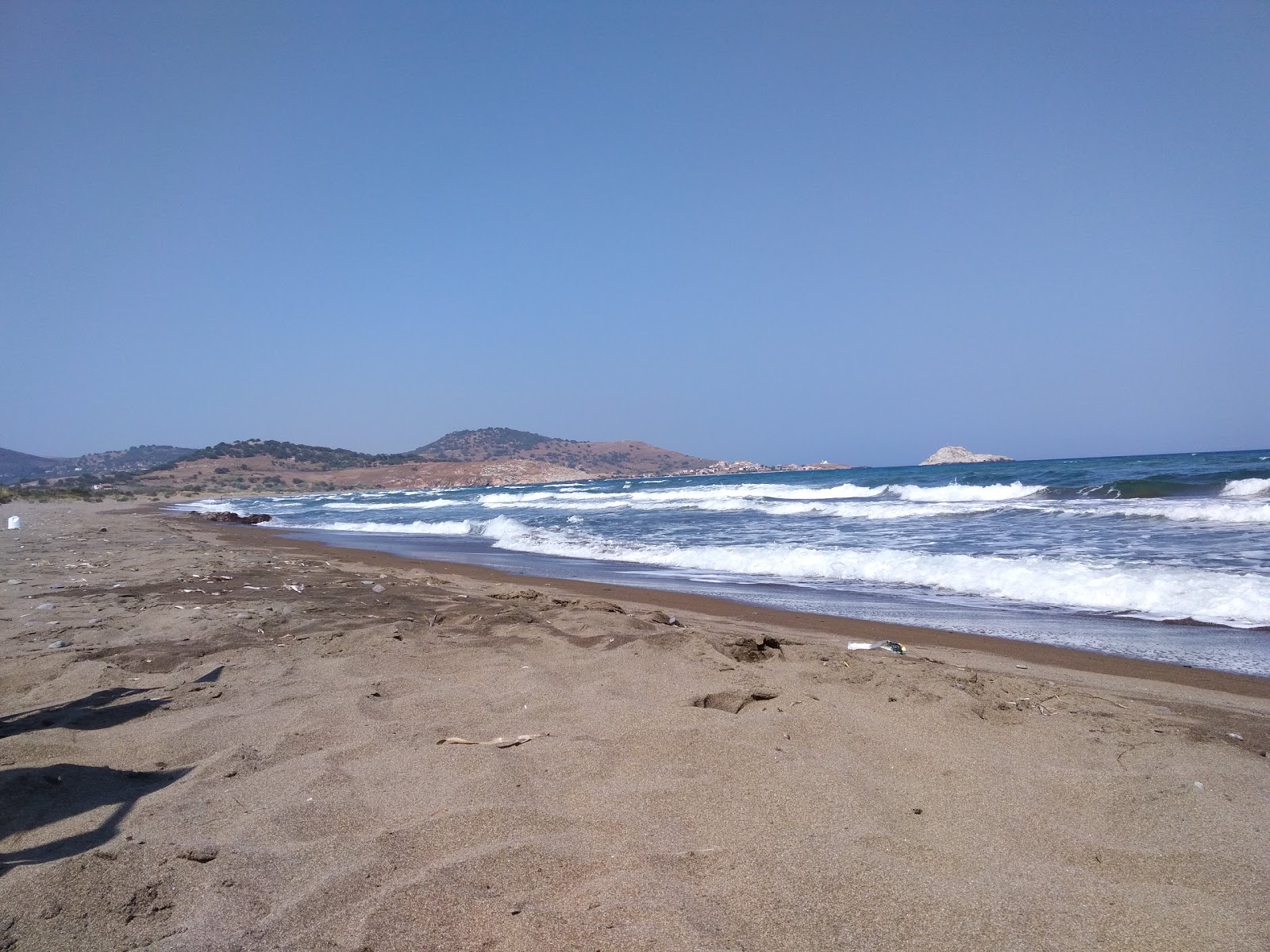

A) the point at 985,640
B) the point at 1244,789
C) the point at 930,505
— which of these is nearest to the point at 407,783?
the point at 1244,789

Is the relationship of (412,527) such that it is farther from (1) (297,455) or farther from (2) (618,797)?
(1) (297,455)

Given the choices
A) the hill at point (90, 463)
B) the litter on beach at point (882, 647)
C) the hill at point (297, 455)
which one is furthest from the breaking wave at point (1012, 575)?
the hill at point (90, 463)

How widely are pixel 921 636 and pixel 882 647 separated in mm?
1037

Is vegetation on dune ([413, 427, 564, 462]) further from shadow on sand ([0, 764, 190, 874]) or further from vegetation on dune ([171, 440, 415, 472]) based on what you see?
shadow on sand ([0, 764, 190, 874])

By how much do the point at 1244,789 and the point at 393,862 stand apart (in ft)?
11.3

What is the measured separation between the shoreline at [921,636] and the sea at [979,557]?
22 cm

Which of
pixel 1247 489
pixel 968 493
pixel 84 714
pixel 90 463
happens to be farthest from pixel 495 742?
pixel 90 463

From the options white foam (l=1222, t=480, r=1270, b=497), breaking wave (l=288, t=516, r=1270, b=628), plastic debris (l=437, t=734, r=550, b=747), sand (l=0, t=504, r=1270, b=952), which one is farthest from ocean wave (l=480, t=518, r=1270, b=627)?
white foam (l=1222, t=480, r=1270, b=497)

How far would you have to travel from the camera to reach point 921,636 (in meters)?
6.55

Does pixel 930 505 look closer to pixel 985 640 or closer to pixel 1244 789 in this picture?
pixel 985 640

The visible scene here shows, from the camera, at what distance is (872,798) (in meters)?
2.84

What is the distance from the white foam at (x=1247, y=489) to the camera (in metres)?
18.9

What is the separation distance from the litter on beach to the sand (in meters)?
0.25

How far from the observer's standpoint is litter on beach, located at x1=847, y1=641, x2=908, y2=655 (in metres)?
5.63
